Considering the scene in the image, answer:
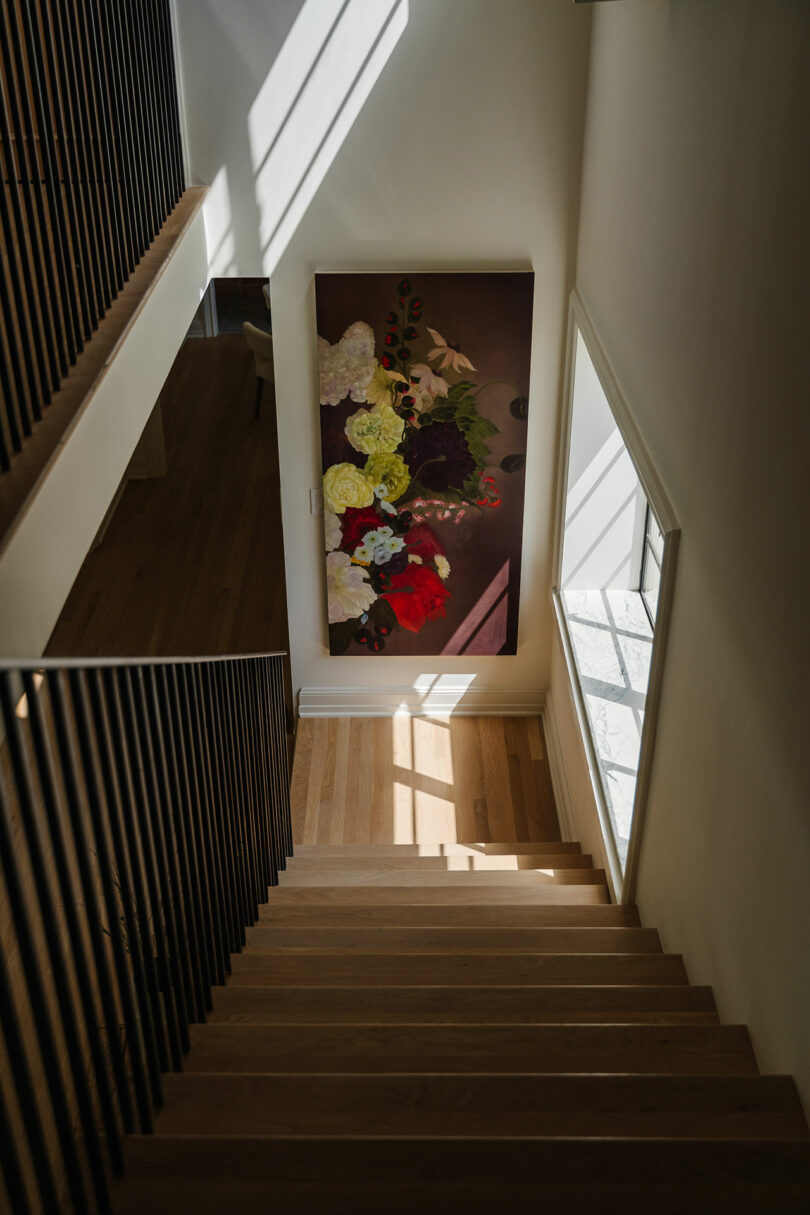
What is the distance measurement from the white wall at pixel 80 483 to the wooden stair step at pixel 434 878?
5.79 ft

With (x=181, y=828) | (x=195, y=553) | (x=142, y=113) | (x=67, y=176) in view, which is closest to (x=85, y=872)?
(x=181, y=828)

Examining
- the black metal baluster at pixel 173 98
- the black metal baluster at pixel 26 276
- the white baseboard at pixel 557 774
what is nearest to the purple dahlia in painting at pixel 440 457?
the white baseboard at pixel 557 774

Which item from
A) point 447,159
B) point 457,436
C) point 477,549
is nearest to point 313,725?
point 477,549

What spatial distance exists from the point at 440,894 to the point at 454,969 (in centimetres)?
89

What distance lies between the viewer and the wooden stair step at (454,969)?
2.78 meters

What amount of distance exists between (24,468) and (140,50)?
7.47 ft

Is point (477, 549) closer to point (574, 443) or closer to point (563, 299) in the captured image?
point (574, 443)

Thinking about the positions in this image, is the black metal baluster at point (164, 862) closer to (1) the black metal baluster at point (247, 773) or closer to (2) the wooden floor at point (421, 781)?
(1) the black metal baluster at point (247, 773)

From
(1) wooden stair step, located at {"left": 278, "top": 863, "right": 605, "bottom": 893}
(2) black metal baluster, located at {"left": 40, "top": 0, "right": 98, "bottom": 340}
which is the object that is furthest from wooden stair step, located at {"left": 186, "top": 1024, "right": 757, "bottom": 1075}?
(2) black metal baluster, located at {"left": 40, "top": 0, "right": 98, "bottom": 340}

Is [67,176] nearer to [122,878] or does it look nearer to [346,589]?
[122,878]

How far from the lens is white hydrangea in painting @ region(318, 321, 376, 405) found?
4844 mm

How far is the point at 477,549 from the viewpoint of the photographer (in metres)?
5.34

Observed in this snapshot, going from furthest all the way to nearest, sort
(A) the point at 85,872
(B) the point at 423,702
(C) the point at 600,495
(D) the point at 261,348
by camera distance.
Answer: (D) the point at 261,348 < (B) the point at 423,702 < (C) the point at 600,495 < (A) the point at 85,872

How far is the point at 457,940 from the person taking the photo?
3.12 m
